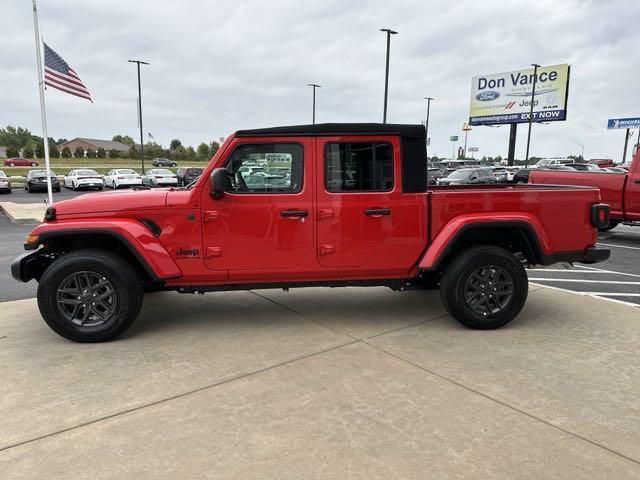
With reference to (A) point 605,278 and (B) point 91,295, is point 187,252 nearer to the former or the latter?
(B) point 91,295

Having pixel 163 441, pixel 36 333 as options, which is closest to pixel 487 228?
pixel 163 441

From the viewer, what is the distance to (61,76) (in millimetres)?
12859

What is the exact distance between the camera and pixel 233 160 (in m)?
4.32

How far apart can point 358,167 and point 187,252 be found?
1.75 m

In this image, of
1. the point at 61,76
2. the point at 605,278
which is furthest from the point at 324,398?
the point at 61,76

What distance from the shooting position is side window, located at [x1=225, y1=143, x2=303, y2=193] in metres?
4.35

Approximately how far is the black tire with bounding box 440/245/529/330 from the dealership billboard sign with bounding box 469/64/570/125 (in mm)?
48803

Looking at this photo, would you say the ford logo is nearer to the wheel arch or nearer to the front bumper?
the wheel arch

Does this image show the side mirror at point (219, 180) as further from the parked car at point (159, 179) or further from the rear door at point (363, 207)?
the parked car at point (159, 179)

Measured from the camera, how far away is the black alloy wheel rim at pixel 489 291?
455 cm

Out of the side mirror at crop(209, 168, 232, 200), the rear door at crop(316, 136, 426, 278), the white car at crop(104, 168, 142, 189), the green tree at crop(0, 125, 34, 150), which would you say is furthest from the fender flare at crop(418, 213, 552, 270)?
the green tree at crop(0, 125, 34, 150)

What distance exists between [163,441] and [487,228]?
3337 mm

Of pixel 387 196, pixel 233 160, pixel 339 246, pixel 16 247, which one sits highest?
pixel 233 160

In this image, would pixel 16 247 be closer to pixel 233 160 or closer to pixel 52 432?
pixel 233 160
